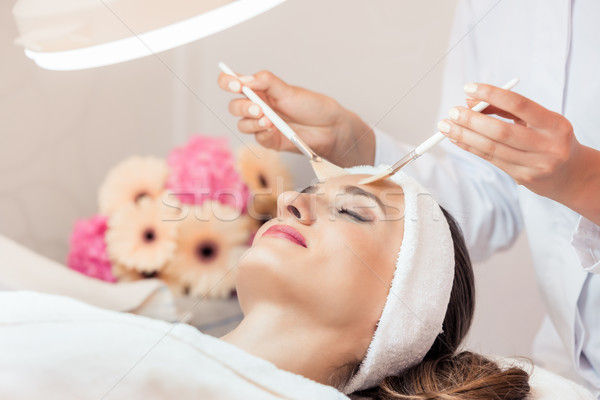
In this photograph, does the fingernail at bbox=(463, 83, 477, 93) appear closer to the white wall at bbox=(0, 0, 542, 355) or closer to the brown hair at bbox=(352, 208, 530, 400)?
the brown hair at bbox=(352, 208, 530, 400)

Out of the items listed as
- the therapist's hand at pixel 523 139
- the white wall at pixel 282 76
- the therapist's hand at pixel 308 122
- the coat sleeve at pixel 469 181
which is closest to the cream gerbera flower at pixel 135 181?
the white wall at pixel 282 76

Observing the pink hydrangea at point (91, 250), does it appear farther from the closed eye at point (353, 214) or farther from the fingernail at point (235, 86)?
the closed eye at point (353, 214)

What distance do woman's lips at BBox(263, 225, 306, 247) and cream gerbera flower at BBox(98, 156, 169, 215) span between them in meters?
0.52

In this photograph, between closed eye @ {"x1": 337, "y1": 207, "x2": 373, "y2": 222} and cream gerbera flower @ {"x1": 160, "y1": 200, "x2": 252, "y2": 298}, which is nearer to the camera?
closed eye @ {"x1": 337, "y1": 207, "x2": 373, "y2": 222}

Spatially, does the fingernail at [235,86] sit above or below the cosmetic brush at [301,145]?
above

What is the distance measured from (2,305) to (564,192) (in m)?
0.69

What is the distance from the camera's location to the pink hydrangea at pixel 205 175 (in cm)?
126

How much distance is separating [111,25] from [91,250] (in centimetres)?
73

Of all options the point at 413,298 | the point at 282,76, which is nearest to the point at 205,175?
the point at 282,76

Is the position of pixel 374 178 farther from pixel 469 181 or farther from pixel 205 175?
pixel 205 175

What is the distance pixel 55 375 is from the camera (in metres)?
0.59

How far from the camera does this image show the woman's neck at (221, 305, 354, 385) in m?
0.76

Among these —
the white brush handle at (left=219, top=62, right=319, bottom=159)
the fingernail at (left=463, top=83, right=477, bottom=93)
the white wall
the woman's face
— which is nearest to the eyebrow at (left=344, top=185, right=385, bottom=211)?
the woman's face

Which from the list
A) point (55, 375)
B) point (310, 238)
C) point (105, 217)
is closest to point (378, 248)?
point (310, 238)
